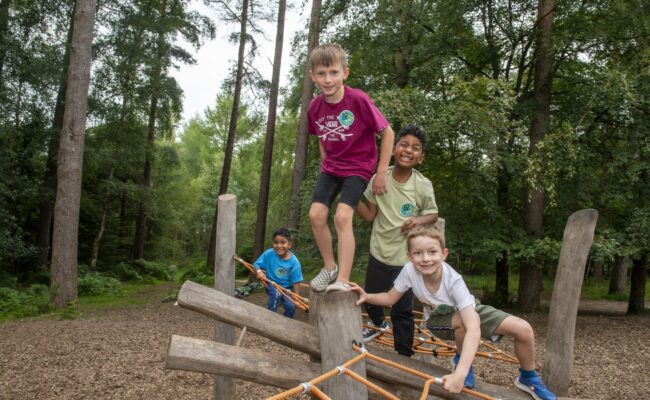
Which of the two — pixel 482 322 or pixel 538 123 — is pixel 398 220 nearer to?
pixel 482 322

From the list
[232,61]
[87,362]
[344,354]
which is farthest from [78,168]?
[344,354]

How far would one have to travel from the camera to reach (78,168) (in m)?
10.0

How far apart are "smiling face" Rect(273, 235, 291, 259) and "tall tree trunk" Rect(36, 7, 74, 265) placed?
13.7 m

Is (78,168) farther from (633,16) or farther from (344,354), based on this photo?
(633,16)

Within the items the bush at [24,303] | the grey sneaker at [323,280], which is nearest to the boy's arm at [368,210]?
the grey sneaker at [323,280]

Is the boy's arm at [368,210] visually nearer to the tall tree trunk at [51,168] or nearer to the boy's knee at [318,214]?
the boy's knee at [318,214]

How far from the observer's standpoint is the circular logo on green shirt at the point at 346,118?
317 cm

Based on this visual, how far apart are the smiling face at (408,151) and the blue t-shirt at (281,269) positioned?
1764mm

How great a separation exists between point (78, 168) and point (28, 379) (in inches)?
187

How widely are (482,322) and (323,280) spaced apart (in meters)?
0.90

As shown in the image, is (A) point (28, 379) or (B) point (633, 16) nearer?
(A) point (28, 379)

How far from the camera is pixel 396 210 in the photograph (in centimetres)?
326

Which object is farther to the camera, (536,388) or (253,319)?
(536,388)

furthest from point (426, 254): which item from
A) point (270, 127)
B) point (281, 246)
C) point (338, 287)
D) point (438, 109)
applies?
point (270, 127)
